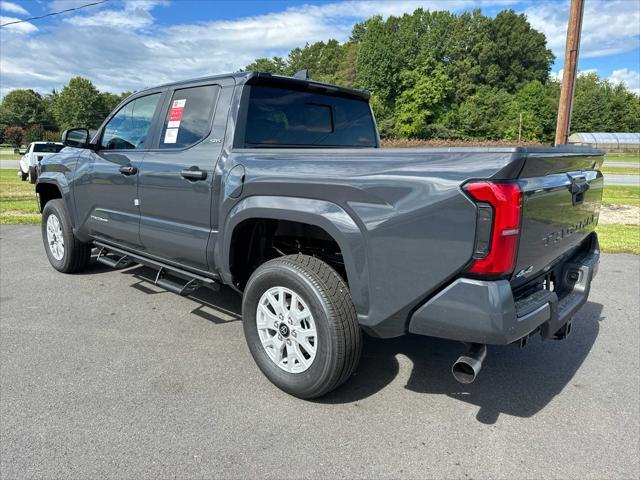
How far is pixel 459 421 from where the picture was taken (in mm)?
2750

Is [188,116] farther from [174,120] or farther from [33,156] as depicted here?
[33,156]

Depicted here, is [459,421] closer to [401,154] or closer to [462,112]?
[401,154]

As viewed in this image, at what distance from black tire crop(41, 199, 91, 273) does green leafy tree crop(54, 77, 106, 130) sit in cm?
8009

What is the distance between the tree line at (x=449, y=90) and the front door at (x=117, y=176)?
2187 inches

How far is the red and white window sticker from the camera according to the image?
3.79 m

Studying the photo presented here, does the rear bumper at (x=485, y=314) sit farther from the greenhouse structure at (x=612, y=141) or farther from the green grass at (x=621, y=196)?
the greenhouse structure at (x=612, y=141)

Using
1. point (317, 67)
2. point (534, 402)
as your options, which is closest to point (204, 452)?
point (534, 402)

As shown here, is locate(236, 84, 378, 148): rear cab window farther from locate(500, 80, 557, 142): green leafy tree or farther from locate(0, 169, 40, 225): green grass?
locate(500, 80, 557, 142): green leafy tree

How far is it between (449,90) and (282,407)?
70327mm

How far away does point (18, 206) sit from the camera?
11.1m

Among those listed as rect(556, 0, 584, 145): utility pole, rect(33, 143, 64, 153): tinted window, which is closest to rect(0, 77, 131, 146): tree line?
rect(33, 143, 64, 153): tinted window

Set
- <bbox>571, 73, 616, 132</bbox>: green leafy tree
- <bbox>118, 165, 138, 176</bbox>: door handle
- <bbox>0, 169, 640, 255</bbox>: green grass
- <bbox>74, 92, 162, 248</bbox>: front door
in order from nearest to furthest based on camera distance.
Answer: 1. <bbox>118, 165, 138, 176</bbox>: door handle
2. <bbox>74, 92, 162, 248</bbox>: front door
3. <bbox>0, 169, 640, 255</bbox>: green grass
4. <bbox>571, 73, 616, 132</bbox>: green leafy tree

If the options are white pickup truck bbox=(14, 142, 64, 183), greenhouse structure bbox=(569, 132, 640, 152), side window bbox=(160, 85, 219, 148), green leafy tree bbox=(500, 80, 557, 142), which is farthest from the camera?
green leafy tree bbox=(500, 80, 557, 142)

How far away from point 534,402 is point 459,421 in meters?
0.57
